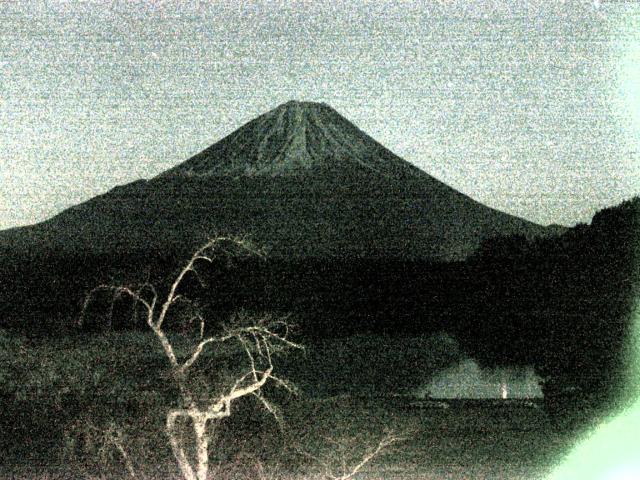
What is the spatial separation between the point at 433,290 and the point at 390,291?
3.46m

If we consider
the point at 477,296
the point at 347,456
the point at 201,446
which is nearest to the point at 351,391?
the point at 347,456

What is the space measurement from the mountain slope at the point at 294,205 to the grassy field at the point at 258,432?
8263 centimetres

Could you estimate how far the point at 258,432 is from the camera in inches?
598

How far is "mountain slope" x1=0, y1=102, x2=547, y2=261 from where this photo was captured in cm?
11512

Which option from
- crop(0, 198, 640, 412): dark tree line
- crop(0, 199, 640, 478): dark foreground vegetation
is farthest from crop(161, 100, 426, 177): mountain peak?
crop(0, 199, 640, 478): dark foreground vegetation

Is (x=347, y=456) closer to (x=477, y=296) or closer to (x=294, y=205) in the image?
(x=477, y=296)

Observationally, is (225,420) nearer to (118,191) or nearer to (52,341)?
(52,341)

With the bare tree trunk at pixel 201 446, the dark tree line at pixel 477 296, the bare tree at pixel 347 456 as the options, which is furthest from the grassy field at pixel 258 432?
the bare tree trunk at pixel 201 446

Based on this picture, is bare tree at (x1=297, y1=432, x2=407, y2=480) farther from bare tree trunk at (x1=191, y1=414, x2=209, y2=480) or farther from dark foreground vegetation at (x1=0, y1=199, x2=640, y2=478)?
bare tree trunk at (x1=191, y1=414, x2=209, y2=480)

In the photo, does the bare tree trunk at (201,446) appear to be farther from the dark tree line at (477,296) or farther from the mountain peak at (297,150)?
the mountain peak at (297,150)

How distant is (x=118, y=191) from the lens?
474ft

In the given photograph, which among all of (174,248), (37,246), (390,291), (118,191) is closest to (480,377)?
(390,291)

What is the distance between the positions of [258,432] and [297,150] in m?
141

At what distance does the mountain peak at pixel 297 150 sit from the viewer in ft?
486
